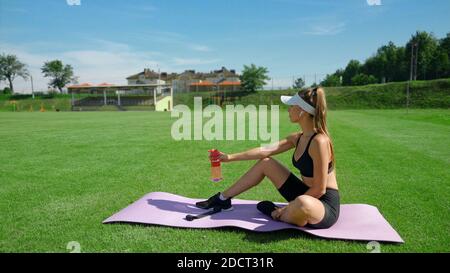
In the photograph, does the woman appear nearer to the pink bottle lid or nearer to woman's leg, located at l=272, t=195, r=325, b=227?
woman's leg, located at l=272, t=195, r=325, b=227

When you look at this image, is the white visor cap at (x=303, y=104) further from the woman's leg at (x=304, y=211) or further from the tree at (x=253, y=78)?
the tree at (x=253, y=78)

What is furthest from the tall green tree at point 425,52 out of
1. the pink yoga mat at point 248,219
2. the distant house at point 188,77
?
the pink yoga mat at point 248,219

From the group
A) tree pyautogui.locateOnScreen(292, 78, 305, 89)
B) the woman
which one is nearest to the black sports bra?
the woman

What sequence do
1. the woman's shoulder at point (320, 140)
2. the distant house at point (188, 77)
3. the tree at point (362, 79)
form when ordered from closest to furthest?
the woman's shoulder at point (320, 140), the tree at point (362, 79), the distant house at point (188, 77)

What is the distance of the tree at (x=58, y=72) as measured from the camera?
329 ft

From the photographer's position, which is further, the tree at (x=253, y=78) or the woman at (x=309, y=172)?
the tree at (x=253, y=78)

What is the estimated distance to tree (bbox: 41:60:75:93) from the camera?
100188 mm

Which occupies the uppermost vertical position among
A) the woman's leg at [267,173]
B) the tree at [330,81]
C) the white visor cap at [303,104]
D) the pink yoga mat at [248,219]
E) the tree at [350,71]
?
the tree at [350,71]

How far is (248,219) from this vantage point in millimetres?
4387

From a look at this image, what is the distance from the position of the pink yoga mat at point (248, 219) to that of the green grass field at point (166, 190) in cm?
11

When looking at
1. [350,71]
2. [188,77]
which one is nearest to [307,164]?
[350,71]

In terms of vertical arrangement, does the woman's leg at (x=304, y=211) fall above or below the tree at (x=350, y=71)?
below
